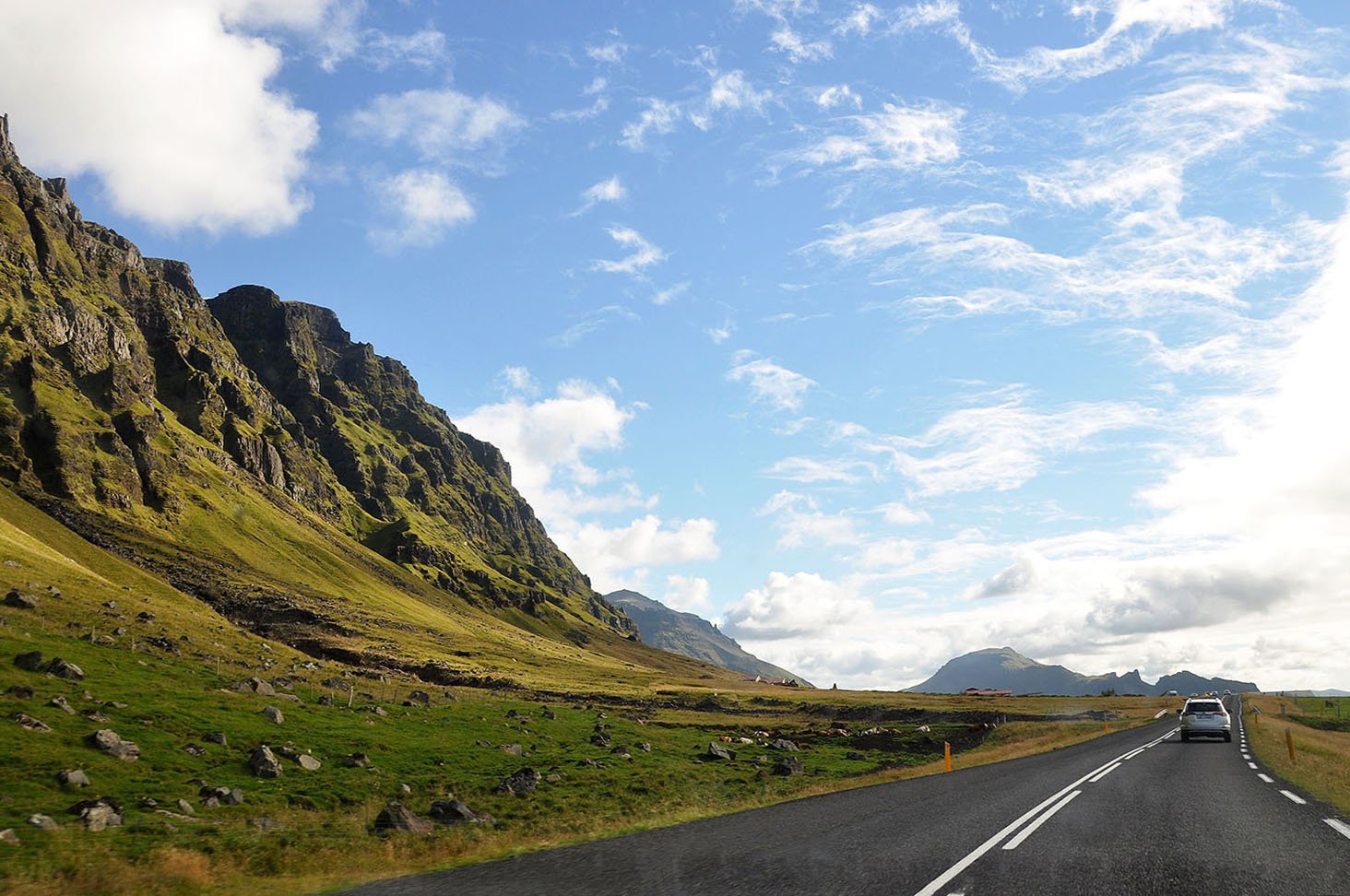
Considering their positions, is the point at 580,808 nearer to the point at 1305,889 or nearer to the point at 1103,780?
the point at 1103,780

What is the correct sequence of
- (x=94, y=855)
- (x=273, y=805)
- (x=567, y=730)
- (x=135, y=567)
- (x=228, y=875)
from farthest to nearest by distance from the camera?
(x=135, y=567), (x=567, y=730), (x=273, y=805), (x=94, y=855), (x=228, y=875)

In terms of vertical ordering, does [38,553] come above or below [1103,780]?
above

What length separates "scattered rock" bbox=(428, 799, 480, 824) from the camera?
31875 millimetres

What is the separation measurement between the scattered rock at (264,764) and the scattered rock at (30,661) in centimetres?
2099

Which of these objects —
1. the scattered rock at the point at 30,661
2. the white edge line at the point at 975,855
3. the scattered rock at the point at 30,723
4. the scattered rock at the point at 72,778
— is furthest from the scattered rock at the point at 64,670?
the white edge line at the point at 975,855

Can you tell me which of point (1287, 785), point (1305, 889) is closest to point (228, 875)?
point (1305, 889)

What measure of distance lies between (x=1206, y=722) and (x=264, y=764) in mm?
58378

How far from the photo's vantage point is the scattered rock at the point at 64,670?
50.2 metres

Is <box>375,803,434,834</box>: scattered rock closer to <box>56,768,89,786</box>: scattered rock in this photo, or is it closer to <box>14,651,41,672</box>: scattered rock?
<box>56,768,89,786</box>: scattered rock

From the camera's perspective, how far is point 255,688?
62312mm

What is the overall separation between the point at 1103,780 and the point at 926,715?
106044 millimetres

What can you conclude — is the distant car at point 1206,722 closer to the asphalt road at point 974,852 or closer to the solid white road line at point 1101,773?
the solid white road line at point 1101,773

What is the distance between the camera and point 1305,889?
11570 millimetres

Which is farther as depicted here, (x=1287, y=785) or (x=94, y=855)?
(x=1287, y=785)
